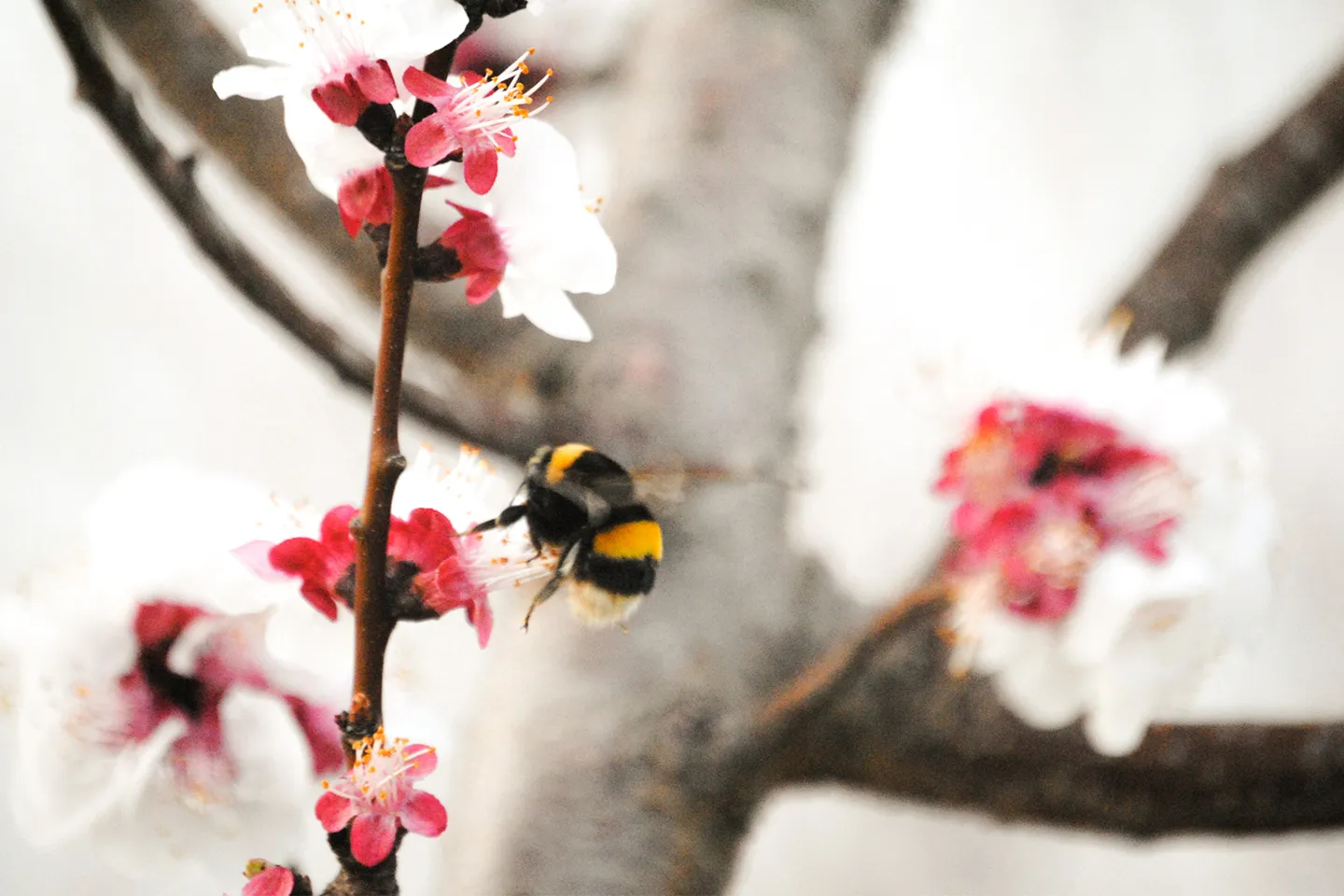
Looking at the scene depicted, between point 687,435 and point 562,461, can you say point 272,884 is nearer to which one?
point 562,461

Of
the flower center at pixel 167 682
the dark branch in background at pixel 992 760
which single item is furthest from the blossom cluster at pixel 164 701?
the dark branch in background at pixel 992 760

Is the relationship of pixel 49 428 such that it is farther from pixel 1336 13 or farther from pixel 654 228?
pixel 1336 13

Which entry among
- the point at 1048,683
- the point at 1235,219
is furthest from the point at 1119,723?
the point at 1235,219

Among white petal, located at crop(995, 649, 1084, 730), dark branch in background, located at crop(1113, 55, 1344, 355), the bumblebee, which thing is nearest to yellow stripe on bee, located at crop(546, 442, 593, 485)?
the bumblebee

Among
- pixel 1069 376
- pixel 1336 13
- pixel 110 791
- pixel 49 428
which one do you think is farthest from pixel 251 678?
pixel 1336 13

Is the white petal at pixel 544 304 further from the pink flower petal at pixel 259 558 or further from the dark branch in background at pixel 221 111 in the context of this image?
the dark branch in background at pixel 221 111
